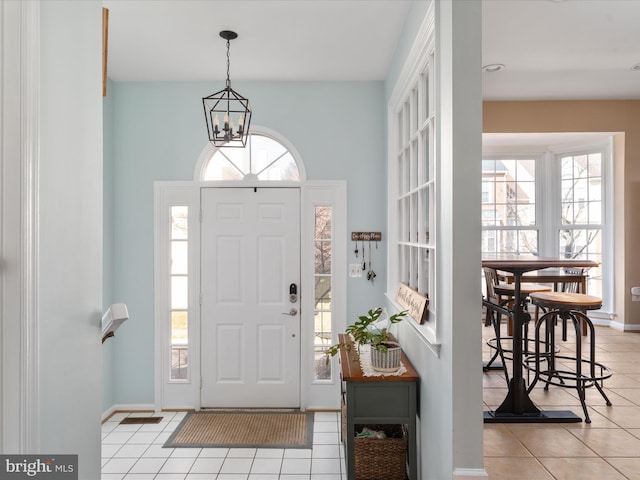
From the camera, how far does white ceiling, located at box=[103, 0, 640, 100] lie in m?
2.70

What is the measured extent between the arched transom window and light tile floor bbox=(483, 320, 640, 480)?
241cm

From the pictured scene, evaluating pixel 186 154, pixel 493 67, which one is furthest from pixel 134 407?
pixel 493 67

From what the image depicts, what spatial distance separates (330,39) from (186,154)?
5.40 ft

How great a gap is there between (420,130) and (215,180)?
206cm

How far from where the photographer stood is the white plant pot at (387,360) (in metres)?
2.47

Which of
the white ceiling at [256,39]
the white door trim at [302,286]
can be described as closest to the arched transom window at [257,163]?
the white door trim at [302,286]

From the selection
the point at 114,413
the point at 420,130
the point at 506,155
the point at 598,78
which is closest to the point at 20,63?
the point at 420,130

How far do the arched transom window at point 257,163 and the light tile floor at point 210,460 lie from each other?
2.20 metres

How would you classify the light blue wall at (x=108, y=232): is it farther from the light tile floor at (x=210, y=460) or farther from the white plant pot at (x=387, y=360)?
the white plant pot at (x=387, y=360)

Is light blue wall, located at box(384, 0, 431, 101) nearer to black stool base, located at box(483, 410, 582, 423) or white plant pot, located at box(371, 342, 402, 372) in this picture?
white plant pot, located at box(371, 342, 402, 372)

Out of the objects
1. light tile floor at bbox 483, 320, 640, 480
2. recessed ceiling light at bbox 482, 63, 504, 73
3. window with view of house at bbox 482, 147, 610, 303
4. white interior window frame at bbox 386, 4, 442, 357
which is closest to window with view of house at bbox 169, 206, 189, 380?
white interior window frame at bbox 386, 4, 442, 357

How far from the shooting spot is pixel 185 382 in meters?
3.84

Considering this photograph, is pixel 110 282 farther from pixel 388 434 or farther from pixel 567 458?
pixel 567 458

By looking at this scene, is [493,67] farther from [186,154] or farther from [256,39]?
[186,154]
